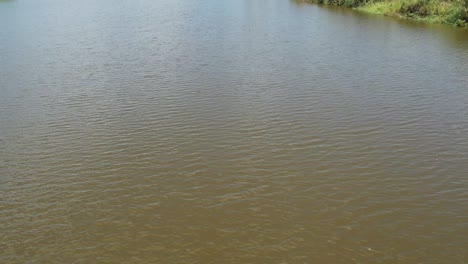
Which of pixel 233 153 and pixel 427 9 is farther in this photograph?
pixel 427 9

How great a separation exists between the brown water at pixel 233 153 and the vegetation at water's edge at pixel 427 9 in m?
8.41

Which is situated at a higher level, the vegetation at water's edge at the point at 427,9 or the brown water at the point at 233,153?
the vegetation at water's edge at the point at 427,9

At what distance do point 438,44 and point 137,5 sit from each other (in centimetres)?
2515

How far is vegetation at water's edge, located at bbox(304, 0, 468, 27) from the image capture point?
29.6 metres

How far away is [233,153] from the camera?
1134cm

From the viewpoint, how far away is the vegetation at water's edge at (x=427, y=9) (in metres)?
29.6

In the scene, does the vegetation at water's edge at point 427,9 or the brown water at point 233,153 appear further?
the vegetation at water's edge at point 427,9

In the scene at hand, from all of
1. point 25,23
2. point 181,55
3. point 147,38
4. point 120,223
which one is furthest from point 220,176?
point 25,23

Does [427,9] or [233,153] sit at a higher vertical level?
[427,9]

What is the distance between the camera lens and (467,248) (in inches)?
311

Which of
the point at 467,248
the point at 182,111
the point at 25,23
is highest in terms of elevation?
the point at 25,23

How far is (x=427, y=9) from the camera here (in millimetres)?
32375

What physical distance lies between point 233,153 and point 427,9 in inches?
1030

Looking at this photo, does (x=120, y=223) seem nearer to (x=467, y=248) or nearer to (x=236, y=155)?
(x=236, y=155)
